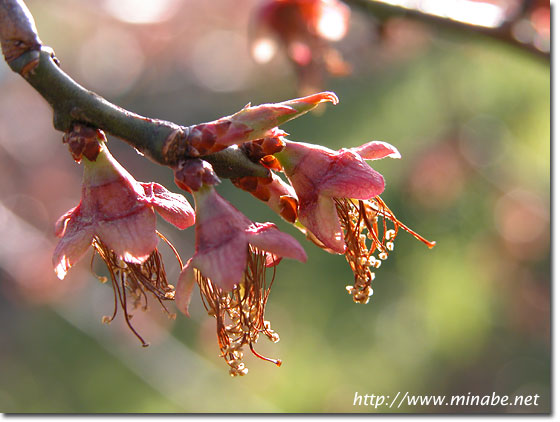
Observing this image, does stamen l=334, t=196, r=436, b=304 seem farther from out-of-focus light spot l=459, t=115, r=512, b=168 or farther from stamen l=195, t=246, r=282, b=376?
out-of-focus light spot l=459, t=115, r=512, b=168

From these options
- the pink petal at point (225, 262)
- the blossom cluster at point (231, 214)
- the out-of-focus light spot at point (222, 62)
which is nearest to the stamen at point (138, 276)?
the blossom cluster at point (231, 214)

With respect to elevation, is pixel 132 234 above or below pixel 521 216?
above

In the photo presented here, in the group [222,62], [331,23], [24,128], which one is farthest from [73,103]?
[222,62]

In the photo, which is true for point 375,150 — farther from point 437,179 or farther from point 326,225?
point 437,179

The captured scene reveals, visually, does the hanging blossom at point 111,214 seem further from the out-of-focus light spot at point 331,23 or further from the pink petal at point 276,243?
the out-of-focus light spot at point 331,23

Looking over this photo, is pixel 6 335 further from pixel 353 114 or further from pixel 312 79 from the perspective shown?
pixel 312 79

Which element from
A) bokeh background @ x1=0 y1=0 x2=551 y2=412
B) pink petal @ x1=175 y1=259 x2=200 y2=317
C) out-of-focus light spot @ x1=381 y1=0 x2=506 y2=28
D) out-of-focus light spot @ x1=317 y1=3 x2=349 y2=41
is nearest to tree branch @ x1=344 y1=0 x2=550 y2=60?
out-of-focus light spot @ x1=381 y1=0 x2=506 y2=28

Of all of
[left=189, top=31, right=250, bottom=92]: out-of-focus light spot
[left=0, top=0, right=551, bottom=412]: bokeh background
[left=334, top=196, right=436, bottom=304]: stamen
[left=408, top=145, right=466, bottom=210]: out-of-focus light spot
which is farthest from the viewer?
[left=189, top=31, right=250, bottom=92]: out-of-focus light spot
